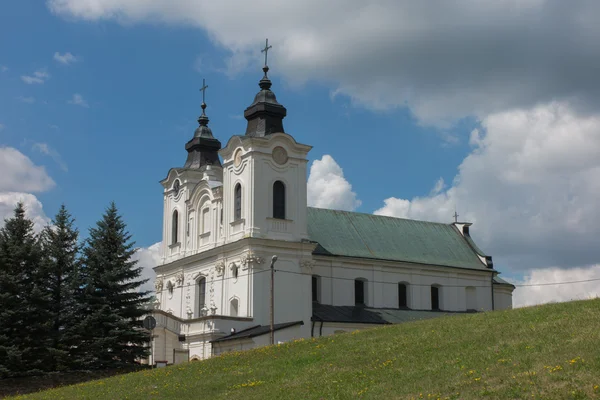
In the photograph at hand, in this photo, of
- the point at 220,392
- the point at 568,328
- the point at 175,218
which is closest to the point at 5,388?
the point at 220,392

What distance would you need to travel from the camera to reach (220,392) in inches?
990

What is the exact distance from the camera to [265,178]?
157 ft

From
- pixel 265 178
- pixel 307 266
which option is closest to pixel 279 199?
pixel 265 178

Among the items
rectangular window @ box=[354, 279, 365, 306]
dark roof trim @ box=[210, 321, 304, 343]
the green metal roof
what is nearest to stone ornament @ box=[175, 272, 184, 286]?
the green metal roof

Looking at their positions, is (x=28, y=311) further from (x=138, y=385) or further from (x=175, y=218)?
(x=175, y=218)

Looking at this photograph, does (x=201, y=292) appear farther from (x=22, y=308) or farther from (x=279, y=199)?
(x=22, y=308)

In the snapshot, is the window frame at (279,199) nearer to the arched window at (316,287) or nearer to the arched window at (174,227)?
the arched window at (316,287)

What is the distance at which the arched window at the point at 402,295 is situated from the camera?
5434 cm

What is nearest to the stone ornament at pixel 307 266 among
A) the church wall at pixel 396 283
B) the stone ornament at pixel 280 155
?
the church wall at pixel 396 283

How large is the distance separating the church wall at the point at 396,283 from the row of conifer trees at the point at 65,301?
12.5 meters

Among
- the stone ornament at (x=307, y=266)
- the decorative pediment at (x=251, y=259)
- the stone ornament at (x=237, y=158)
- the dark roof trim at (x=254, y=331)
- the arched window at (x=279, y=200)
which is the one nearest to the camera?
the dark roof trim at (x=254, y=331)

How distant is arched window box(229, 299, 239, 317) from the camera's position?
1849 inches

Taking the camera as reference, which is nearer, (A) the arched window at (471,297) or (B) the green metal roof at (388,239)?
(B) the green metal roof at (388,239)

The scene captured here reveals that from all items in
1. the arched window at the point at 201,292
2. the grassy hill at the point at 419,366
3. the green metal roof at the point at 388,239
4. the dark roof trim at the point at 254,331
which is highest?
the green metal roof at the point at 388,239
